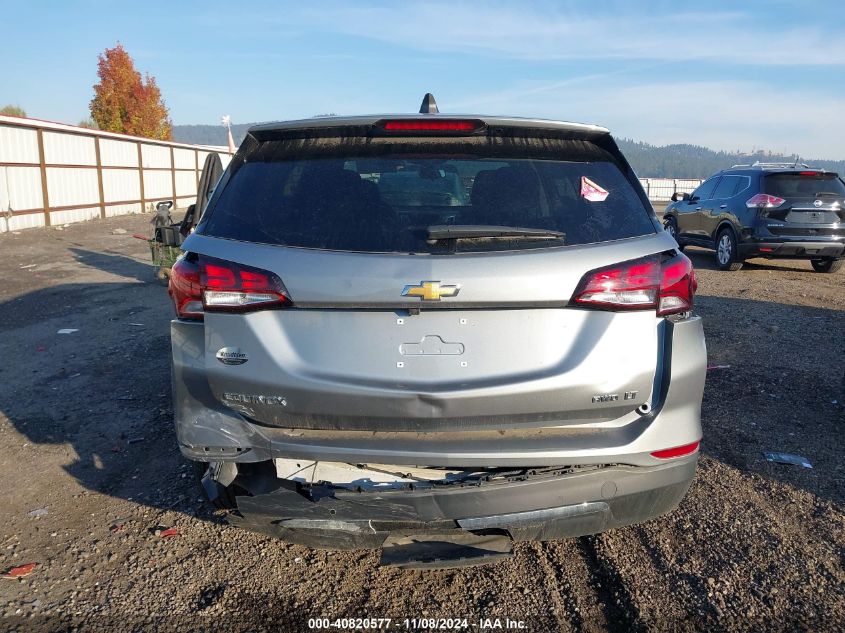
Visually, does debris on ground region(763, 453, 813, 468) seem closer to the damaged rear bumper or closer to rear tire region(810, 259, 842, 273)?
the damaged rear bumper

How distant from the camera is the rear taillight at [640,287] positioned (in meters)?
2.41

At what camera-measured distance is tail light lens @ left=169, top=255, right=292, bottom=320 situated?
2.39 meters

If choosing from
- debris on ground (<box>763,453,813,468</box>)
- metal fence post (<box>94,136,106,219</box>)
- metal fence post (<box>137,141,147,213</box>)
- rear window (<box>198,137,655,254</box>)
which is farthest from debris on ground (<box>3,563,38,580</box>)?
metal fence post (<box>137,141,147,213</box>)

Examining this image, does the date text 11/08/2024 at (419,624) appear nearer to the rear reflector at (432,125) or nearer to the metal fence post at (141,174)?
the rear reflector at (432,125)

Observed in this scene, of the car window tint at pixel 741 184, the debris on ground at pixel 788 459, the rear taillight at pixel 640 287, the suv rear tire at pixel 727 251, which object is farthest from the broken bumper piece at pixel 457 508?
the car window tint at pixel 741 184

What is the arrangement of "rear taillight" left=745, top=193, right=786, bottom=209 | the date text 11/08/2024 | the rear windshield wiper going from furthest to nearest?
1. "rear taillight" left=745, top=193, right=786, bottom=209
2. the date text 11/08/2024
3. the rear windshield wiper

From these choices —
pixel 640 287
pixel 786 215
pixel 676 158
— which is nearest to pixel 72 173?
pixel 786 215

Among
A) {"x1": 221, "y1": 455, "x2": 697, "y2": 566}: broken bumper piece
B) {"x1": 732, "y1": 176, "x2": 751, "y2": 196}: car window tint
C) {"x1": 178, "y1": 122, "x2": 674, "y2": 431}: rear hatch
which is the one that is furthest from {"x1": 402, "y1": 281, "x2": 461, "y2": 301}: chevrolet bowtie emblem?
{"x1": 732, "y1": 176, "x2": 751, "y2": 196}: car window tint

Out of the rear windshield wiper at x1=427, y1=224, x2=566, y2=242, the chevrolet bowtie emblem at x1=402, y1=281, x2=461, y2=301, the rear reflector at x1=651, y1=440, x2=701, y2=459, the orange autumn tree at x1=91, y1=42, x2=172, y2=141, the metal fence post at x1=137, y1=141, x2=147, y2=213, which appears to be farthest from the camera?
the orange autumn tree at x1=91, y1=42, x2=172, y2=141

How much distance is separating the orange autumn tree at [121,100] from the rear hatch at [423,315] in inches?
1780

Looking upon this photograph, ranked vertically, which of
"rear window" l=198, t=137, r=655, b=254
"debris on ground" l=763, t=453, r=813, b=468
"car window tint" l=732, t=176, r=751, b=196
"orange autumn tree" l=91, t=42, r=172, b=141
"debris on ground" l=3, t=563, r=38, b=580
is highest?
"orange autumn tree" l=91, t=42, r=172, b=141

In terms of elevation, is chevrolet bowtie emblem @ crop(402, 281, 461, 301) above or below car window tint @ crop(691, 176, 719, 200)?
below

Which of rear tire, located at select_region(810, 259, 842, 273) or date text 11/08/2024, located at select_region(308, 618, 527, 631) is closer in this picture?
date text 11/08/2024, located at select_region(308, 618, 527, 631)

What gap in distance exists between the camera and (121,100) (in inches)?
1687
